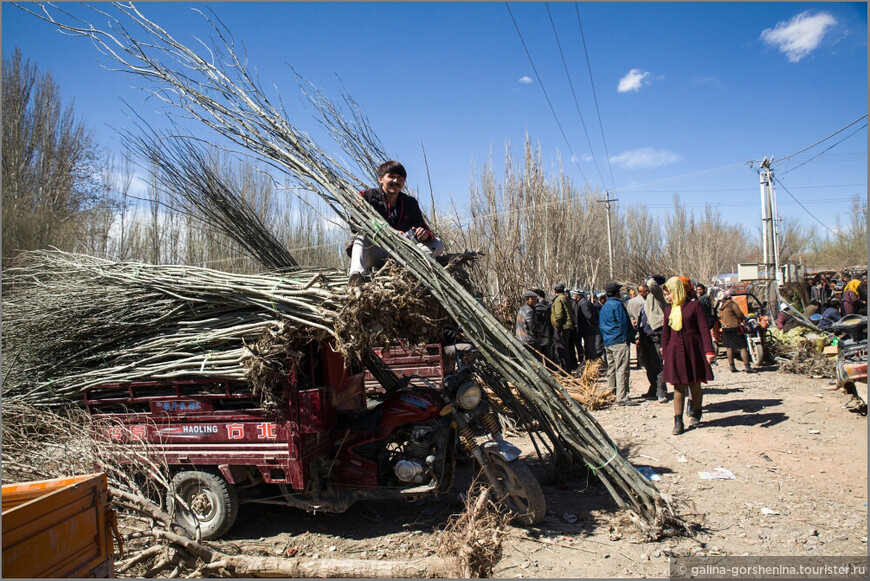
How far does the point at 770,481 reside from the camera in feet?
14.4

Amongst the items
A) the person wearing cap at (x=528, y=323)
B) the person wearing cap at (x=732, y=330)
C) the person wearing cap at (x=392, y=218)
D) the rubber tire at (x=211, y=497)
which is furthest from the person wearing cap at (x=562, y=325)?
the rubber tire at (x=211, y=497)

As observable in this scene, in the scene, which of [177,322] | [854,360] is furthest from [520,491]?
[854,360]

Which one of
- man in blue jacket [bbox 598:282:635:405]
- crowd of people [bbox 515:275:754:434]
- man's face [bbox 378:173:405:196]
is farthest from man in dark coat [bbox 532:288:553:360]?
man's face [bbox 378:173:405:196]

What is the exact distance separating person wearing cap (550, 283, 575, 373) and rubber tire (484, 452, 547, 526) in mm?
5766

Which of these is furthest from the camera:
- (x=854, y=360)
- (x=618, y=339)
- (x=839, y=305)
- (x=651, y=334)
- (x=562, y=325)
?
(x=839, y=305)

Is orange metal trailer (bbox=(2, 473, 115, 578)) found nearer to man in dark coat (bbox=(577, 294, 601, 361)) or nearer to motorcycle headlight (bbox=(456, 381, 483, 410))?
motorcycle headlight (bbox=(456, 381, 483, 410))

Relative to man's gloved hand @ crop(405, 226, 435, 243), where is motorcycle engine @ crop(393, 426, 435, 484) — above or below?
below

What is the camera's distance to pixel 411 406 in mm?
3980

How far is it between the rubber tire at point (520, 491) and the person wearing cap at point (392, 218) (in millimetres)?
1671

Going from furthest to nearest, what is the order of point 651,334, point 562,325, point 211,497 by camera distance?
1. point 562,325
2. point 651,334
3. point 211,497

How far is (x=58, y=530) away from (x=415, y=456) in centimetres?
220

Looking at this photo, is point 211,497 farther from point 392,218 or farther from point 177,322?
point 392,218

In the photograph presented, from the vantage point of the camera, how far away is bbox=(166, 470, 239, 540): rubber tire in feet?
13.1

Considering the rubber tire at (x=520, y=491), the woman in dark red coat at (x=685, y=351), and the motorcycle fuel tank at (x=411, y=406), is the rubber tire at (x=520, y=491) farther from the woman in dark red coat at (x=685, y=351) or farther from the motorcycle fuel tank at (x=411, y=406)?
the woman in dark red coat at (x=685, y=351)
